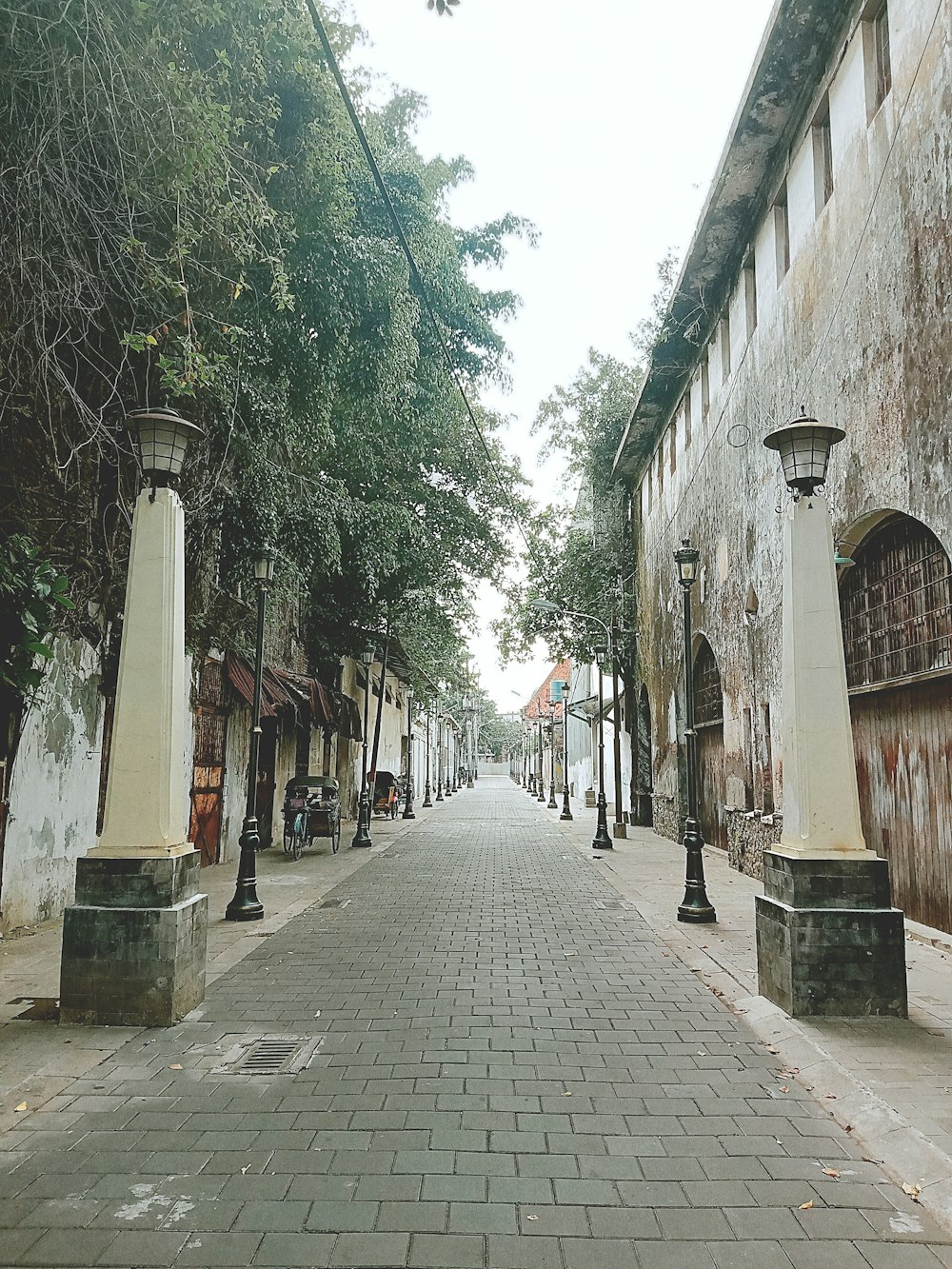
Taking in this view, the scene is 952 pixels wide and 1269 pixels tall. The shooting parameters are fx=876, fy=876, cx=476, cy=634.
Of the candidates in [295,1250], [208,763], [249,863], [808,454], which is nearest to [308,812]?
[208,763]

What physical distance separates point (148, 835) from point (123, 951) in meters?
0.74

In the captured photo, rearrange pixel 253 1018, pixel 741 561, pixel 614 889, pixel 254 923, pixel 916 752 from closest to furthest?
pixel 253 1018 → pixel 916 752 → pixel 254 923 → pixel 614 889 → pixel 741 561

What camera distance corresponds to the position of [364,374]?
1152 centimetres

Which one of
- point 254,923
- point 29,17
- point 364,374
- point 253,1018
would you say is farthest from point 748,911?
point 29,17

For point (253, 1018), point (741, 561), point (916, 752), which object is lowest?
point (253, 1018)

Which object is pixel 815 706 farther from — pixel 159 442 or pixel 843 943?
pixel 159 442

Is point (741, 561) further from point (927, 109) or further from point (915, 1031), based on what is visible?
point (915, 1031)

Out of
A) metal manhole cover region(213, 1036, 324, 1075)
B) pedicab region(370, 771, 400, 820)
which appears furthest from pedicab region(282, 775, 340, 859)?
metal manhole cover region(213, 1036, 324, 1075)

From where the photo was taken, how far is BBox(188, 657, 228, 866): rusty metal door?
1373cm

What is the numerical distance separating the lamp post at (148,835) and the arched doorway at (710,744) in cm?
1182

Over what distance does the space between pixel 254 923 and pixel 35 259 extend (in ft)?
22.1

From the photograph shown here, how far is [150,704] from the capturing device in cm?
602

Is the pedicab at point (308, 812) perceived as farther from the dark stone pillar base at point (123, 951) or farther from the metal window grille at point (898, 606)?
the dark stone pillar base at point (123, 951)

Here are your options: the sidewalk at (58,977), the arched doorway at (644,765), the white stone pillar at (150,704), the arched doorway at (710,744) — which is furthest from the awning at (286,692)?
the white stone pillar at (150,704)
